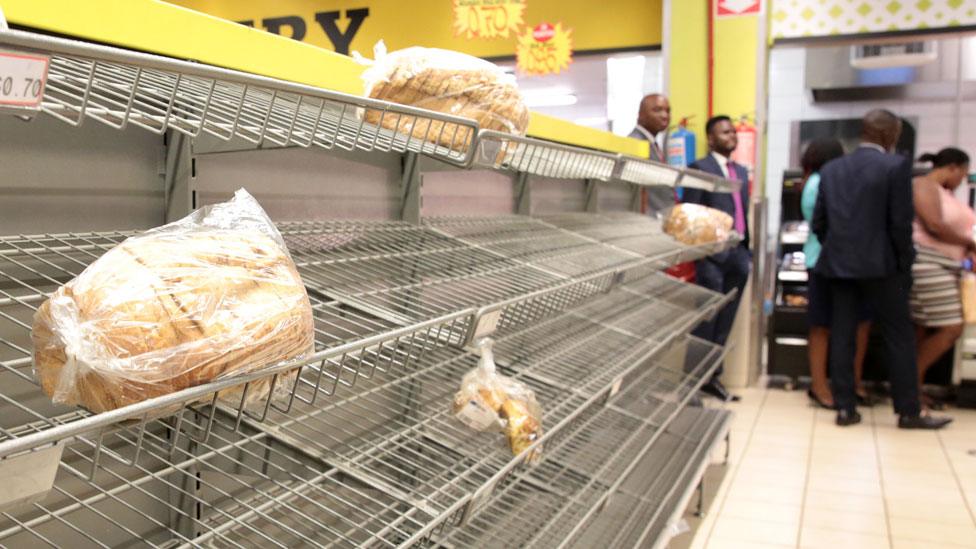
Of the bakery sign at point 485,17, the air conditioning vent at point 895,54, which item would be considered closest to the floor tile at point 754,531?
the bakery sign at point 485,17

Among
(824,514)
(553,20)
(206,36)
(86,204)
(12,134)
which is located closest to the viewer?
(12,134)

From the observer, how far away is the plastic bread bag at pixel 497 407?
1923 mm

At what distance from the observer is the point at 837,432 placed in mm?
5016

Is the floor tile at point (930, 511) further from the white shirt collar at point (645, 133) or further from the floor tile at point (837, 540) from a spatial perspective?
the white shirt collar at point (645, 133)

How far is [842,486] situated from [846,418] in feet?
3.97

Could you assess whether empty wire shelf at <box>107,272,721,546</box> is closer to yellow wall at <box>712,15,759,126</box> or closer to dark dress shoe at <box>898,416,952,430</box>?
dark dress shoe at <box>898,416,952,430</box>

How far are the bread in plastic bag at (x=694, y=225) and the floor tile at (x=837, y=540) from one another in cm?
138

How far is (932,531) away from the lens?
3.51 meters

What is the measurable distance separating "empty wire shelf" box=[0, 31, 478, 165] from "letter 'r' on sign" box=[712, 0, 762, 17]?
4875 millimetres

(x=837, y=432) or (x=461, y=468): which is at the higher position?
(x=461, y=468)

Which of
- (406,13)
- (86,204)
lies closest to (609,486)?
(86,204)

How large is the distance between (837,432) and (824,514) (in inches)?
57.1

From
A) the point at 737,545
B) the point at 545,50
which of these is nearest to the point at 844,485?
the point at 737,545

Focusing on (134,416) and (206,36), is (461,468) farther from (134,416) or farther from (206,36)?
(134,416)
